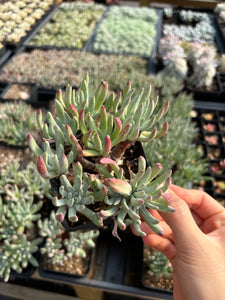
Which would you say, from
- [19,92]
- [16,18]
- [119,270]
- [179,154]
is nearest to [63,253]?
[119,270]

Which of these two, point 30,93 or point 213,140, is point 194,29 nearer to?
point 213,140

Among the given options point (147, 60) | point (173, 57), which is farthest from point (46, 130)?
point (147, 60)

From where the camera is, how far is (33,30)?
103 inches

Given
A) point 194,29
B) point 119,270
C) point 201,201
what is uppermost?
point 194,29

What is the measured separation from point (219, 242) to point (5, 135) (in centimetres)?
154

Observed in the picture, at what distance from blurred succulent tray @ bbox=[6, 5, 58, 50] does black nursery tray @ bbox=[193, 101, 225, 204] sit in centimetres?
174

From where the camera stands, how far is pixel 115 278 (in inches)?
54.9

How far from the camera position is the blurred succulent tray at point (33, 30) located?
235cm

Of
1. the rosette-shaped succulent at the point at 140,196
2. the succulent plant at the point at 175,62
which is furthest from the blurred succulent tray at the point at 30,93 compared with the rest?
the rosette-shaped succulent at the point at 140,196

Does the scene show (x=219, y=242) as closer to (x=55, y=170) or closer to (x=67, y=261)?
(x=55, y=170)

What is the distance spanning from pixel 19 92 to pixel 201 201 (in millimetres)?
1868

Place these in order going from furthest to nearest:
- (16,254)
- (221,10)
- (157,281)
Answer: (221,10) → (157,281) → (16,254)

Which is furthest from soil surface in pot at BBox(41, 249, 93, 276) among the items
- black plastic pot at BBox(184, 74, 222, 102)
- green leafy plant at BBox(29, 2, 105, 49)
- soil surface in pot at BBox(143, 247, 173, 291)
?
green leafy plant at BBox(29, 2, 105, 49)

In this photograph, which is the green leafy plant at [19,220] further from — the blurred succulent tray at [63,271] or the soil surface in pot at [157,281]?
the soil surface in pot at [157,281]
